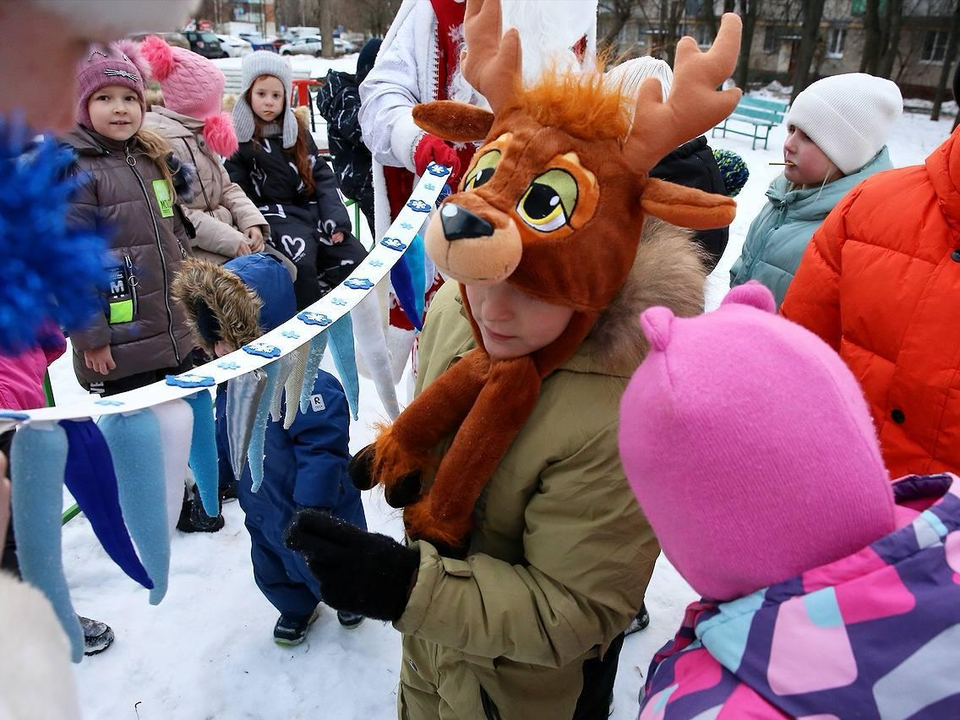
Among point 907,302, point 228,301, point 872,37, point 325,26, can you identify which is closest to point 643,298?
point 907,302

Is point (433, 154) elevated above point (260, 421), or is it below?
above

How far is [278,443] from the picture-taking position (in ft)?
6.98

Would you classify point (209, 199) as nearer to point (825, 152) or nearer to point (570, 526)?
point (825, 152)

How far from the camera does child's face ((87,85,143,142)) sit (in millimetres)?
2506

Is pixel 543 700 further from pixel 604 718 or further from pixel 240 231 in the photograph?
pixel 240 231

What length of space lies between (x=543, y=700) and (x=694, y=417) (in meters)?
0.83

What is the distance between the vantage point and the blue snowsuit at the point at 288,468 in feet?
6.80

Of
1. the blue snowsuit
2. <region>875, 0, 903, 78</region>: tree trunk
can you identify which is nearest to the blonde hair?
the blue snowsuit

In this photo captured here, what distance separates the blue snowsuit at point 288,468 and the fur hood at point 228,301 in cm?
12

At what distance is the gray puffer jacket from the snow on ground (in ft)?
2.55

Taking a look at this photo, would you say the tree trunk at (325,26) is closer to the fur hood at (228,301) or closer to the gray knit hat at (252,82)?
the gray knit hat at (252,82)

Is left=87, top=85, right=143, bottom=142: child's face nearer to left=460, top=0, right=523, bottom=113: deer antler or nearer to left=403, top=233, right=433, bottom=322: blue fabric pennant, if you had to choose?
left=403, top=233, right=433, bottom=322: blue fabric pennant

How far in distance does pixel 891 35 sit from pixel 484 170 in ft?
76.1

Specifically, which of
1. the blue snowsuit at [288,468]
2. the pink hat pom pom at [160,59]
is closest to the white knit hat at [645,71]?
the blue snowsuit at [288,468]
